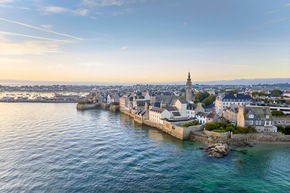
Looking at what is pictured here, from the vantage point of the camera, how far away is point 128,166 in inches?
1112

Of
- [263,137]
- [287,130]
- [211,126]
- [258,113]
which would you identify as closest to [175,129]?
[211,126]

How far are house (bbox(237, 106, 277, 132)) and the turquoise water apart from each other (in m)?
4.55

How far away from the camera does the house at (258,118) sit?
134 ft

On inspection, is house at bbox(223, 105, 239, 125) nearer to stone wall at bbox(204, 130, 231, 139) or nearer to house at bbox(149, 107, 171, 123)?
stone wall at bbox(204, 130, 231, 139)

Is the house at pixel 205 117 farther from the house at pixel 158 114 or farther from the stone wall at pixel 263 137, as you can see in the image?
the stone wall at pixel 263 137

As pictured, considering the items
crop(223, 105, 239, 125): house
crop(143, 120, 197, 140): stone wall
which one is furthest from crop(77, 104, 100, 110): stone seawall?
crop(223, 105, 239, 125): house

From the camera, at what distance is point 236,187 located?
75.9 ft

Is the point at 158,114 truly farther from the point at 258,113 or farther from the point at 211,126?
the point at 258,113

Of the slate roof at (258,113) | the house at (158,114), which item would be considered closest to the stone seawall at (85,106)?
the house at (158,114)

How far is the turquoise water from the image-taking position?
23.3m

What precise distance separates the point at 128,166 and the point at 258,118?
2672 cm

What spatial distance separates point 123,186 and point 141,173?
3.60 m

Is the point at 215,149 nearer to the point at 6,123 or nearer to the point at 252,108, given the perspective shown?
the point at 252,108

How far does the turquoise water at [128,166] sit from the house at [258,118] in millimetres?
4547
